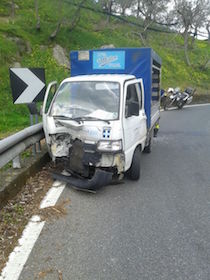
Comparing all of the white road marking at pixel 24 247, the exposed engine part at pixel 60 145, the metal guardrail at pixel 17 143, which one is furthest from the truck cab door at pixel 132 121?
the metal guardrail at pixel 17 143

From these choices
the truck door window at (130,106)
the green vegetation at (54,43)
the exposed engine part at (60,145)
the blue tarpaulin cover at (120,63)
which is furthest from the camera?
the green vegetation at (54,43)

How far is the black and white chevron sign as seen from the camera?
17.7ft

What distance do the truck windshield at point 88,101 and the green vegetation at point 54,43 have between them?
9.39 ft

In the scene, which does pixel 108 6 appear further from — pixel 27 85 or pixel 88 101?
pixel 88 101

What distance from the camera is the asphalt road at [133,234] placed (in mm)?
2941

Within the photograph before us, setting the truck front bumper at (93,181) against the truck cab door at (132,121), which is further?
the truck cab door at (132,121)

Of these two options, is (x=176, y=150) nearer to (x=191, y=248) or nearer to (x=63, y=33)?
(x=191, y=248)

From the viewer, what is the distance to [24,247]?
3240mm

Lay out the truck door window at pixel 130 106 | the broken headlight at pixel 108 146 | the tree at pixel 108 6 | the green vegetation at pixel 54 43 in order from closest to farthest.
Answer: the broken headlight at pixel 108 146
the truck door window at pixel 130 106
the green vegetation at pixel 54 43
the tree at pixel 108 6

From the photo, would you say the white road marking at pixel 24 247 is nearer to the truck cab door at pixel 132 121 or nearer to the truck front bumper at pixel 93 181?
the truck front bumper at pixel 93 181

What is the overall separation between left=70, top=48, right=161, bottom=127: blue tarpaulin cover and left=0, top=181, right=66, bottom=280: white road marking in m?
3.75

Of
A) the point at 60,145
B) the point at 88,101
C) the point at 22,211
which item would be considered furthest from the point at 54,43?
the point at 22,211

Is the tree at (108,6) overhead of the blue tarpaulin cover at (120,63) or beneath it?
overhead

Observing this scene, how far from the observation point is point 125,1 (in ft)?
104
